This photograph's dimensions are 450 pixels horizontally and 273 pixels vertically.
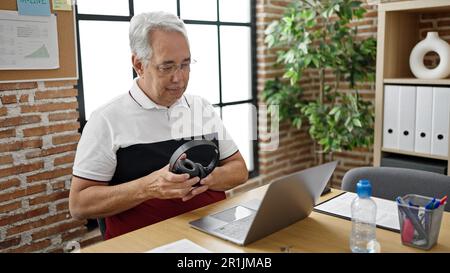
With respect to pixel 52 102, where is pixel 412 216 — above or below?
below

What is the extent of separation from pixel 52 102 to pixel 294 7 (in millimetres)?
1863

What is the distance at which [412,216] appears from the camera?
1.21m

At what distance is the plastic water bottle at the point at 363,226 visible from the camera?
47.7 inches

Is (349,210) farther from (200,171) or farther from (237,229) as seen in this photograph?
(200,171)

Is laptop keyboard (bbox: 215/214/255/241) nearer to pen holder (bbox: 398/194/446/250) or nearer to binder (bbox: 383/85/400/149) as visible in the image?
pen holder (bbox: 398/194/446/250)

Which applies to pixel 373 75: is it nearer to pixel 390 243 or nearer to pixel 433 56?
pixel 433 56

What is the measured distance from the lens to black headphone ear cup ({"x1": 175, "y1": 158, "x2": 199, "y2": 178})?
4.67 feet

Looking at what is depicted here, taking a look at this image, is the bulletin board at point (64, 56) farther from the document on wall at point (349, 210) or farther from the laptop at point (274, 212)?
the document on wall at point (349, 210)

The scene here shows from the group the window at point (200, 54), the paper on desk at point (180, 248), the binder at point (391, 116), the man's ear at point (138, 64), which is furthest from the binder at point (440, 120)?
the paper on desk at point (180, 248)

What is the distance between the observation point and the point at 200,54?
3.20m

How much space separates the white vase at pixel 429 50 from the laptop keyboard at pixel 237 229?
6.24ft

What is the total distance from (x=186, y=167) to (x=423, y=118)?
6.10 feet

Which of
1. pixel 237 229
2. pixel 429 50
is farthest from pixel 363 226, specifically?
pixel 429 50
